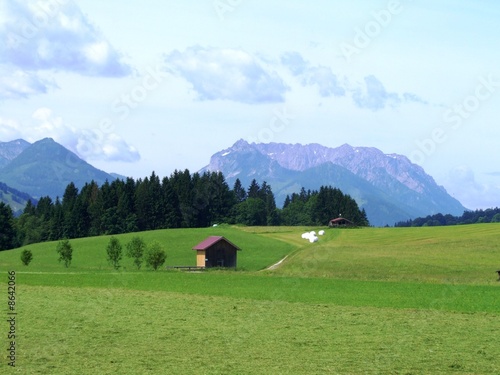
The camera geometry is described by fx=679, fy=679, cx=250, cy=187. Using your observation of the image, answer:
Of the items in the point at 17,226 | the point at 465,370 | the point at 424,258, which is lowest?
the point at 465,370

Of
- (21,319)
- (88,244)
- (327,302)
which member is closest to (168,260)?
(88,244)

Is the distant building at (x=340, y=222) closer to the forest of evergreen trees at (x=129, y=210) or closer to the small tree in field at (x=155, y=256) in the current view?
the forest of evergreen trees at (x=129, y=210)

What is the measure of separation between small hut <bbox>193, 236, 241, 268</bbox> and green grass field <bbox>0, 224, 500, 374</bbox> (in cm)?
2744

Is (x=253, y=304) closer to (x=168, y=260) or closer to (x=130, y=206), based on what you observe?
(x=168, y=260)

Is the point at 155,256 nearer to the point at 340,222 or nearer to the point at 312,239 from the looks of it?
the point at 312,239

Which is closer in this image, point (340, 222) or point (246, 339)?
point (246, 339)

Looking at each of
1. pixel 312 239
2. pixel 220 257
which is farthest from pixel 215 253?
pixel 312 239

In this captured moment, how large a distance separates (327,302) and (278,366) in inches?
788

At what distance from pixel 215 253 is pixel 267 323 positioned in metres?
65.9

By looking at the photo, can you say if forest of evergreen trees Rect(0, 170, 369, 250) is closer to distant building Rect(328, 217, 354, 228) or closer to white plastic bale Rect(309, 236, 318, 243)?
distant building Rect(328, 217, 354, 228)

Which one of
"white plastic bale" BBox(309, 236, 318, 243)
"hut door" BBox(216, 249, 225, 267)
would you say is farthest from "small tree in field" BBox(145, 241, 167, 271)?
"white plastic bale" BBox(309, 236, 318, 243)

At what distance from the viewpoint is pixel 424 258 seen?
76.0 metres

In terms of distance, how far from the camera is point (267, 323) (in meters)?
31.9

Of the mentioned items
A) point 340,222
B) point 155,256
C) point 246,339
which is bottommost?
point 246,339
